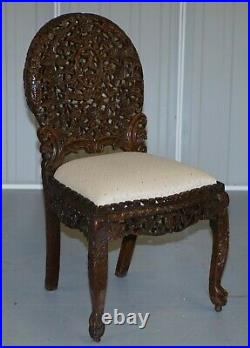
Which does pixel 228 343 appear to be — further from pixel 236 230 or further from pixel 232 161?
pixel 232 161

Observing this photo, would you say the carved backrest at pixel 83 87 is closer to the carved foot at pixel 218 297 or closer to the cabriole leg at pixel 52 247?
the cabriole leg at pixel 52 247

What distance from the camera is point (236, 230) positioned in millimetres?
2965

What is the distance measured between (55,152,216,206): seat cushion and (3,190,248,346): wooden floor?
0.46 m

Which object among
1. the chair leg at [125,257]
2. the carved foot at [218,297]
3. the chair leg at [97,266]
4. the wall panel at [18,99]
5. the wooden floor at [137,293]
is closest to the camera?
the chair leg at [97,266]

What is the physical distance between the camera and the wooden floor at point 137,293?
1942mm

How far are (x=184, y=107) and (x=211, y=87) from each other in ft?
0.69

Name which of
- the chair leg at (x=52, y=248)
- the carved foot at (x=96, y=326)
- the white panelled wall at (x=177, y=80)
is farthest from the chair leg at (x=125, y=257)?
the white panelled wall at (x=177, y=80)

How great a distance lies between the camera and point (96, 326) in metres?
1.86

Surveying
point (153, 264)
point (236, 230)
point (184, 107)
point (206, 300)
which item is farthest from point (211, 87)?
point (206, 300)

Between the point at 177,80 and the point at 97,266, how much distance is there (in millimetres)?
2218

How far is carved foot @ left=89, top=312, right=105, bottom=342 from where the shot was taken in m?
1.84

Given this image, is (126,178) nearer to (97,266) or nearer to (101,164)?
(101,164)

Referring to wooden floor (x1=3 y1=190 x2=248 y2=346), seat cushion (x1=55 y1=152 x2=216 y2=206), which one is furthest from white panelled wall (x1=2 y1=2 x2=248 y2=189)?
seat cushion (x1=55 y1=152 x2=216 y2=206)

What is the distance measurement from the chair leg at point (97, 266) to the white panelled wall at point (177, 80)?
2.10 meters
